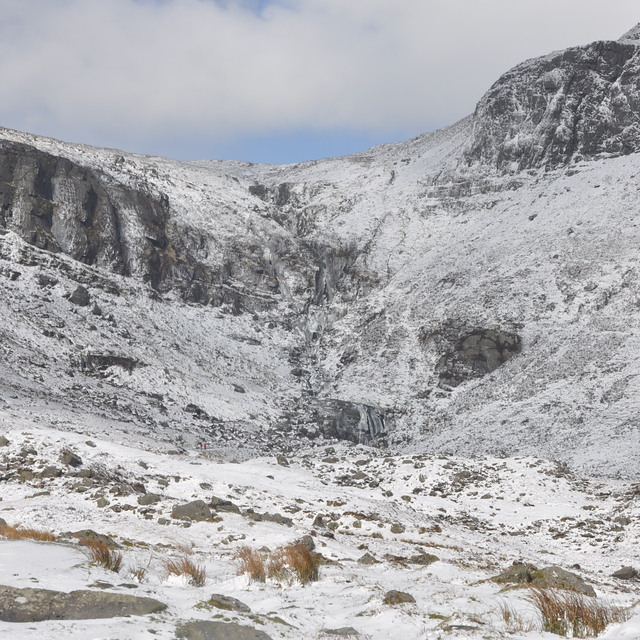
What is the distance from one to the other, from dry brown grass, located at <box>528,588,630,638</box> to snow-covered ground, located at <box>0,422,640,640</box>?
218 mm

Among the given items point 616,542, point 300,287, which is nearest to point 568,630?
point 616,542

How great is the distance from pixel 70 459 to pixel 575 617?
16.4 meters

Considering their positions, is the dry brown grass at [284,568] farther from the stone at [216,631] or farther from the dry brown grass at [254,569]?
the stone at [216,631]

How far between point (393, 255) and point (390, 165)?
26.4m

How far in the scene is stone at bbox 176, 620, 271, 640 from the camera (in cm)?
470

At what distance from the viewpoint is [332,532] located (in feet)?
49.3

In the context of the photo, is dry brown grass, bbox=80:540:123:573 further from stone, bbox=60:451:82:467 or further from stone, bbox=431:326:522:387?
stone, bbox=431:326:522:387

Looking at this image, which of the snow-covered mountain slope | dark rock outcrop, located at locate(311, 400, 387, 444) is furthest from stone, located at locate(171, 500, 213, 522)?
dark rock outcrop, located at locate(311, 400, 387, 444)

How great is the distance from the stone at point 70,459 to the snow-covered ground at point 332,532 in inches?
17.1

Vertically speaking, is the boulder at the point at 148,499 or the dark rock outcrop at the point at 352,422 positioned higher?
the dark rock outcrop at the point at 352,422

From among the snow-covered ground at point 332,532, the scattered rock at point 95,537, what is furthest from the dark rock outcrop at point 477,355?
the scattered rock at point 95,537

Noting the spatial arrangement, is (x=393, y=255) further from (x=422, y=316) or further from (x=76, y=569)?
(x=76, y=569)

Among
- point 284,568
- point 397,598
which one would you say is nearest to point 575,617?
point 397,598

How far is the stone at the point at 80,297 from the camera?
2041 inches
